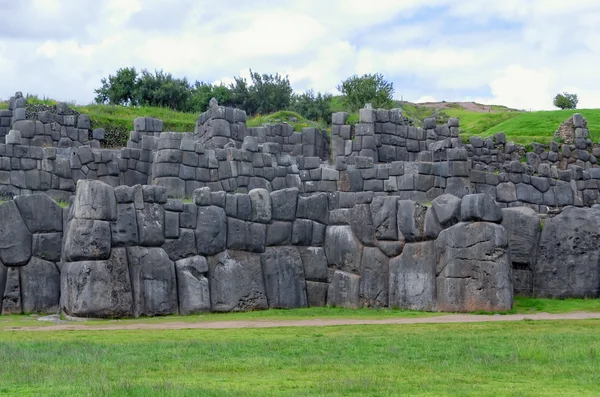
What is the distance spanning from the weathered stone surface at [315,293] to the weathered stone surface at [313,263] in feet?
0.45

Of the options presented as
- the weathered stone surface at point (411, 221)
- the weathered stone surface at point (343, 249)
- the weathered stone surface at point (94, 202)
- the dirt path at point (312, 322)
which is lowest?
the dirt path at point (312, 322)

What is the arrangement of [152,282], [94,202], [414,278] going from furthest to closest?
[414,278] < [152,282] < [94,202]

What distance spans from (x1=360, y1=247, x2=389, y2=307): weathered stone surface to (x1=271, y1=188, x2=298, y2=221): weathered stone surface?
213 cm

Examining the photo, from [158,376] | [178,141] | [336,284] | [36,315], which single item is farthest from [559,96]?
[158,376]

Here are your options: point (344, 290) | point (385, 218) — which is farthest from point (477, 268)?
point (344, 290)

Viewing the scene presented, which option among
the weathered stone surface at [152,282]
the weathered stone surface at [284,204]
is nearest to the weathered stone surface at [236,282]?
the weathered stone surface at [152,282]

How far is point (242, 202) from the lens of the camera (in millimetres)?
26266

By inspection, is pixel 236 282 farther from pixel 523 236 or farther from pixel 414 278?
pixel 523 236

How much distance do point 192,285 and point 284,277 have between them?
260 centimetres

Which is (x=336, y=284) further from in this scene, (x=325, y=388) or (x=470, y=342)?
(x=325, y=388)

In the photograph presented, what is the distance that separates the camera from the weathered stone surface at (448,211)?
2477 cm

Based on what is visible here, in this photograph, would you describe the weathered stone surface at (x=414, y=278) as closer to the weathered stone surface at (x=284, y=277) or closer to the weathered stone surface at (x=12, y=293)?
the weathered stone surface at (x=284, y=277)

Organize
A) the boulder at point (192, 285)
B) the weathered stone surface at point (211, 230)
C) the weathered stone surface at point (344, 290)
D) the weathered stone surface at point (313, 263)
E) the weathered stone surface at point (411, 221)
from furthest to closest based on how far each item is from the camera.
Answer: the weathered stone surface at point (313, 263) < the weathered stone surface at point (344, 290) < the weathered stone surface at point (211, 230) < the weathered stone surface at point (411, 221) < the boulder at point (192, 285)

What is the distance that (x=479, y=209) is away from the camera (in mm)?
24391
